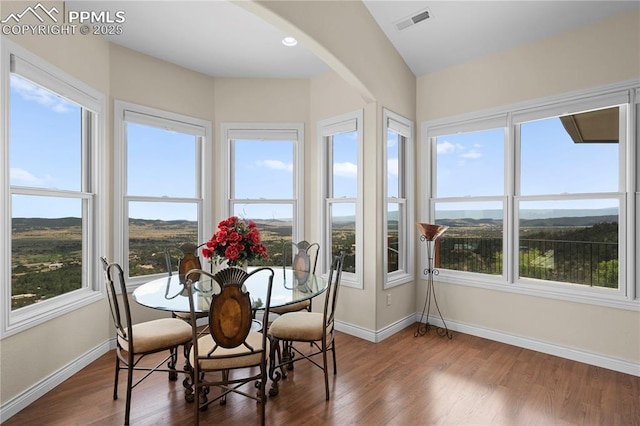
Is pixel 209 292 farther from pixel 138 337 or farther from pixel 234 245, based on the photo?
pixel 138 337

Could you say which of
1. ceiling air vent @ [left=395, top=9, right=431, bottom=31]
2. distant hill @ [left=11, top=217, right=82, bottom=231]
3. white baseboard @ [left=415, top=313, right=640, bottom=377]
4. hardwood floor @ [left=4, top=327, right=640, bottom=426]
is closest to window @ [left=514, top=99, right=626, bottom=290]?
white baseboard @ [left=415, top=313, right=640, bottom=377]

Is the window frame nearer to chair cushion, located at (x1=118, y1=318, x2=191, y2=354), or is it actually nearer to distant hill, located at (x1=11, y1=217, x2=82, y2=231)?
distant hill, located at (x1=11, y1=217, x2=82, y2=231)

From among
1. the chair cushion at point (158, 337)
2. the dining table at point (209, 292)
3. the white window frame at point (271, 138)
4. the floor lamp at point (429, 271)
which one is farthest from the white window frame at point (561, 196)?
the chair cushion at point (158, 337)

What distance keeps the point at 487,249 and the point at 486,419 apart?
1.90m

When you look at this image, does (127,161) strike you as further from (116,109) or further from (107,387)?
(107,387)

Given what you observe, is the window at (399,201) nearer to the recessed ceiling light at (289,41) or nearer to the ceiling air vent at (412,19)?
the ceiling air vent at (412,19)

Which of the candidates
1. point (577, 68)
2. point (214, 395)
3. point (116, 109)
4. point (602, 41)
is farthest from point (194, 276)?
point (602, 41)

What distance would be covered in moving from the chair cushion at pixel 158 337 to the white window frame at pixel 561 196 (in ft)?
9.38

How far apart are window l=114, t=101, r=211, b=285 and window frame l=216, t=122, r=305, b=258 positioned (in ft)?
0.70

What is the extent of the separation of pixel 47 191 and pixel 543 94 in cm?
438

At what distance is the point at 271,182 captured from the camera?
4.23 m

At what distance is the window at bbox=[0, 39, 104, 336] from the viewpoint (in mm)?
2316

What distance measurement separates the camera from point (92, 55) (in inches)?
121

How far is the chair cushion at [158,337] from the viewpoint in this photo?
2.24 metres
